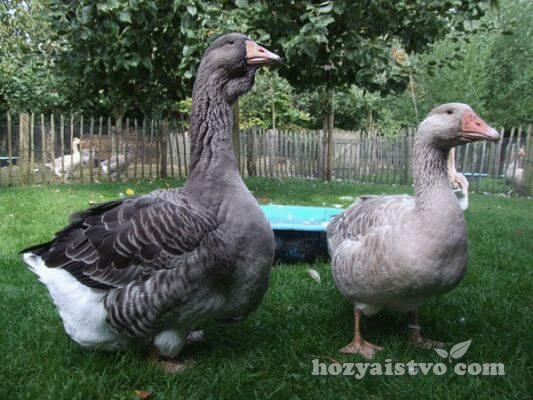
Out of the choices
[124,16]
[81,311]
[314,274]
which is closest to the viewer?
[81,311]

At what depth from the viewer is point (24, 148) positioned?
1015 centimetres

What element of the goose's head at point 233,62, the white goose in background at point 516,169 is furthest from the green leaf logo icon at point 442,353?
the white goose in background at point 516,169

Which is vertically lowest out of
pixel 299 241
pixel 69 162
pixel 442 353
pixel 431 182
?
pixel 442 353

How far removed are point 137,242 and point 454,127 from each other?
74.3 inches

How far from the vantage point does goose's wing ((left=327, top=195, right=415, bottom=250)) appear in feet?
9.16

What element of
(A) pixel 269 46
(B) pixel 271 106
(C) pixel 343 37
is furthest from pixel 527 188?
(B) pixel 271 106

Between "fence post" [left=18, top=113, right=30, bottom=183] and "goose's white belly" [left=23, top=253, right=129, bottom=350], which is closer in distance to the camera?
"goose's white belly" [left=23, top=253, right=129, bottom=350]

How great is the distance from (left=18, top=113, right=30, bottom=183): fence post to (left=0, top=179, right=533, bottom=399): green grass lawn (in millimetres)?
6169

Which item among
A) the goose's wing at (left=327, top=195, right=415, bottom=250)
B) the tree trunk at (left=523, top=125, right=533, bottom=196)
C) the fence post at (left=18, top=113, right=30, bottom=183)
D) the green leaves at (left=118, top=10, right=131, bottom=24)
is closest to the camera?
the goose's wing at (left=327, top=195, right=415, bottom=250)

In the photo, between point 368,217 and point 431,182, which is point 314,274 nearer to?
point 368,217

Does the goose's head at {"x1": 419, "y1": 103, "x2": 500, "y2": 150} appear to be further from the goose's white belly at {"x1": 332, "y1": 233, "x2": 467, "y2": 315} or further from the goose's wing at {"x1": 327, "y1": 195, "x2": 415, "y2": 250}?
the goose's white belly at {"x1": 332, "y1": 233, "x2": 467, "y2": 315}

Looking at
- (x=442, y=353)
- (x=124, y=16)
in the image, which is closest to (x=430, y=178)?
(x=442, y=353)

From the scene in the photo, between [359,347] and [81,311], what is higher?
[81,311]

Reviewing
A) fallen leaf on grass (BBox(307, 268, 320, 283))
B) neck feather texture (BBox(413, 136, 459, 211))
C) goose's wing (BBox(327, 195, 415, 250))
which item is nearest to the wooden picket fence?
fallen leaf on grass (BBox(307, 268, 320, 283))
